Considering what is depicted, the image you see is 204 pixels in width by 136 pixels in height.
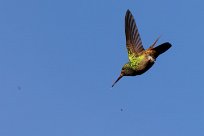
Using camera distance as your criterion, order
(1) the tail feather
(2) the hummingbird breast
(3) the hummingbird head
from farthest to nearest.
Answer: (3) the hummingbird head < (2) the hummingbird breast < (1) the tail feather

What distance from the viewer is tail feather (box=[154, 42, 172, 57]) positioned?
1162 centimetres

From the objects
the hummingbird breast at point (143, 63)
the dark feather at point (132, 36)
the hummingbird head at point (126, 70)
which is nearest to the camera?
the hummingbird breast at point (143, 63)

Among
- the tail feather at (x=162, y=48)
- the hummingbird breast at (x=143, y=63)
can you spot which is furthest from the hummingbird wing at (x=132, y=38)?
the tail feather at (x=162, y=48)

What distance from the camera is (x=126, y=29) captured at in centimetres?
1310

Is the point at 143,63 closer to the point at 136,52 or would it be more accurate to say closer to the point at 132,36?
the point at 136,52

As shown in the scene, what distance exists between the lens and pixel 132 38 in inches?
521

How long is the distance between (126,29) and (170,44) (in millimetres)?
2069

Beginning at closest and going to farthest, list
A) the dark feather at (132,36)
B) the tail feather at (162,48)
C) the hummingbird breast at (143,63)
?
1. the tail feather at (162,48)
2. the hummingbird breast at (143,63)
3. the dark feather at (132,36)

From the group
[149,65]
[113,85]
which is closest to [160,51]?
[149,65]

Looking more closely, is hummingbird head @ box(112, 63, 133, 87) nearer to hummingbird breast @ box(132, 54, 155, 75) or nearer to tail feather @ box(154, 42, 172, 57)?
hummingbird breast @ box(132, 54, 155, 75)

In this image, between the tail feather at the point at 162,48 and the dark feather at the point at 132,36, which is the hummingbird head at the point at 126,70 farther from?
the tail feather at the point at 162,48

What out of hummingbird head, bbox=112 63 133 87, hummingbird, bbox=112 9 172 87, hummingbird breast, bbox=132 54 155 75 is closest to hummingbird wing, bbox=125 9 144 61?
hummingbird, bbox=112 9 172 87

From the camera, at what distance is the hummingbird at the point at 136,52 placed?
12.3 meters

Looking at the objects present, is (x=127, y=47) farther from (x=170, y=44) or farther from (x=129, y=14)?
(x=170, y=44)
